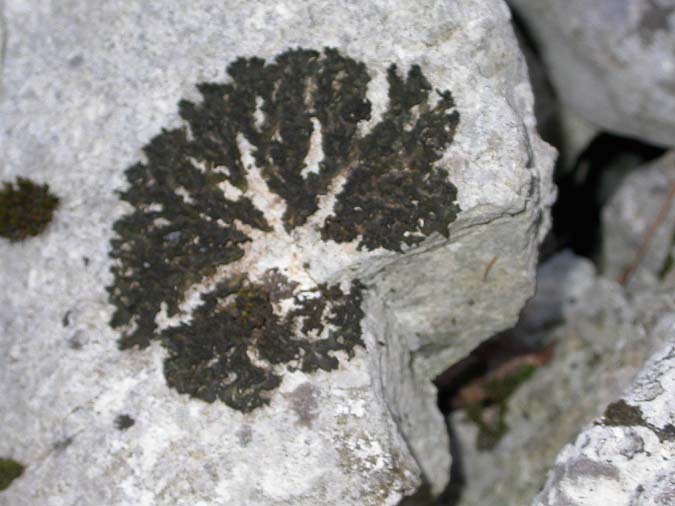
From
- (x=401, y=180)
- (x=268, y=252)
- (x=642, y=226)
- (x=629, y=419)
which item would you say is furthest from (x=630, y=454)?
(x=642, y=226)

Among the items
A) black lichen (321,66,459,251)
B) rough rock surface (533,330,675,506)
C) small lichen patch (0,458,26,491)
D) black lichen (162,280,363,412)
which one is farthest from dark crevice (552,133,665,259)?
small lichen patch (0,458,26,491)

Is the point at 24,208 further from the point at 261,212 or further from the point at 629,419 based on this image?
the point at 629,419

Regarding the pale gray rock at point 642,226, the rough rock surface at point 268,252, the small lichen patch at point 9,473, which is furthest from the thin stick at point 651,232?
the small lichen patch at point 9,473

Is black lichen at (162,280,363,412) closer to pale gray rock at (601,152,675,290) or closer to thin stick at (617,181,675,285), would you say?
pale gray rock at (601,152,675,290)

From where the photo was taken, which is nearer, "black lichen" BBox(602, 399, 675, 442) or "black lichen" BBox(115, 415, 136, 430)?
"black lichen" BBox(602, 399, 675, 442)

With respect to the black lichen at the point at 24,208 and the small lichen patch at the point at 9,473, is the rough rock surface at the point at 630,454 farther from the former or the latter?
the black lichen at the point at 24,208
